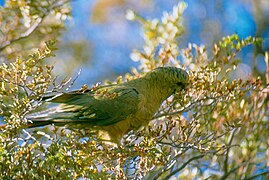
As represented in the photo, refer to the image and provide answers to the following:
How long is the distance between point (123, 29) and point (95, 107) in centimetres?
653

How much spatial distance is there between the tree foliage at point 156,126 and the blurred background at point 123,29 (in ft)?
8.26

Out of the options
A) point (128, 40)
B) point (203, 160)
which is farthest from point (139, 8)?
point (203, 160)

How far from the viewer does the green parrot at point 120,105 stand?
3107 millimetres

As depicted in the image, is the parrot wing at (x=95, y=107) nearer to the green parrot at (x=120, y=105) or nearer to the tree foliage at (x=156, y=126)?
the green parrot at (x=120, y=105)

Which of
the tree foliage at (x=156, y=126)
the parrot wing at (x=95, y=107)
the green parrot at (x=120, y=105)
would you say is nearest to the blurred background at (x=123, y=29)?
the tree foliage at (x=156, y=126)

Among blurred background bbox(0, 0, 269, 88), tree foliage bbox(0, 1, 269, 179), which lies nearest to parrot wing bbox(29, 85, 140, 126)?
tree foliage bbox(0, 1, 269, 179)

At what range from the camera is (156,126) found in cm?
337

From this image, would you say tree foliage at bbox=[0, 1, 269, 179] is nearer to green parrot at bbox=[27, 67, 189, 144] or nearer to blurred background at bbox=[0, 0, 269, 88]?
green parrot at bbox=[27, 67, 189, 144]

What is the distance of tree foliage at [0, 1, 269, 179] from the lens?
7.46ft

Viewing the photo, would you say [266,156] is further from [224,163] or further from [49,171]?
[49,171]

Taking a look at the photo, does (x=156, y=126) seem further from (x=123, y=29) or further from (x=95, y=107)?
(x=123, y=29)

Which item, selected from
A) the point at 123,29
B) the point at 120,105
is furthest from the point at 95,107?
the point at 123,29

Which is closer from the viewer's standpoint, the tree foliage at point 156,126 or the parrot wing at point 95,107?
the tree foliage at point 156,126

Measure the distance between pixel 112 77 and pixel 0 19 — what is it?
4914 mm
